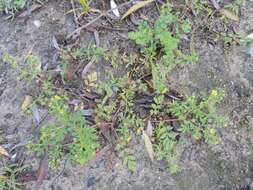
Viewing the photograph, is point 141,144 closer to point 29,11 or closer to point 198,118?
point 198,118

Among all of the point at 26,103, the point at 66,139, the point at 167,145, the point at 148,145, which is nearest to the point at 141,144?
the point at 148,145

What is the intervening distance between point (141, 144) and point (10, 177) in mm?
735

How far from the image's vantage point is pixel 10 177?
8.08 feet

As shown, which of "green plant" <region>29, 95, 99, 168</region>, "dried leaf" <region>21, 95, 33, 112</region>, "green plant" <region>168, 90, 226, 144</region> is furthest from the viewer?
"dried leaf" <region>21, 95, 33, 112</region>

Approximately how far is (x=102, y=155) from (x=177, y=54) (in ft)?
2.49

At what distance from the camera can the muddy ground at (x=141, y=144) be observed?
8.04ft

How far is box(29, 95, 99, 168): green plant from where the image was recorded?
2408 millimetres

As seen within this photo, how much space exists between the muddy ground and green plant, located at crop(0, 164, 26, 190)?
6 centimetres

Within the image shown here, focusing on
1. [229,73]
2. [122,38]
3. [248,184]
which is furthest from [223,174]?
[122,38]

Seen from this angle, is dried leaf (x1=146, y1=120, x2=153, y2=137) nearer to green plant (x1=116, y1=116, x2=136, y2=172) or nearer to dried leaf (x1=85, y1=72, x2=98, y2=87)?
green plant (x1=116, y1=116, x2=136, y2=172)

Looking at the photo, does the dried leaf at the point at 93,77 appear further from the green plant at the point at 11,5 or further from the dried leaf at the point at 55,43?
the green plant at the point at 11,5

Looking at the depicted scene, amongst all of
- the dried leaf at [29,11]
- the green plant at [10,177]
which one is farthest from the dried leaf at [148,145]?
the dried leaf at [29,11]

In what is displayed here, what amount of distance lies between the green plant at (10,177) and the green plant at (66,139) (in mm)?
141

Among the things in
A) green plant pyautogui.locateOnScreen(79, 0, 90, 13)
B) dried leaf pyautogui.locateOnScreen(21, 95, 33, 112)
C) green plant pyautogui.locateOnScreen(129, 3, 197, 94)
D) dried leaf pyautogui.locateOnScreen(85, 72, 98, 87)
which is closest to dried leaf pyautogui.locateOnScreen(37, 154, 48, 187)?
dried leaf pyautogui.locateOnScreen(21, 95, 33, 112)
